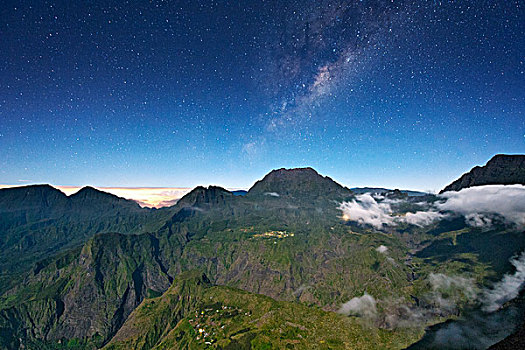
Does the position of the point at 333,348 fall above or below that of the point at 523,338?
below

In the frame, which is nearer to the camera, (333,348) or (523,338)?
(523,338)

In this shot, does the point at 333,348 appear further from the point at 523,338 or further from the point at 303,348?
the point at 523,338

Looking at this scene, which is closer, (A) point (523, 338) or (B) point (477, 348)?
(A) point (523, 338)

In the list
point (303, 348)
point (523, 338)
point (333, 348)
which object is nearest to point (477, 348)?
point (333, 348)

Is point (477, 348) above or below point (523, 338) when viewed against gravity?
below

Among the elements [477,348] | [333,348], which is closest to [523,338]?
[333,348]

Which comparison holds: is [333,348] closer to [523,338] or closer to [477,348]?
[477,348]

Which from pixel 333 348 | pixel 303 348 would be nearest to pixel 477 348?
pixel 333 348

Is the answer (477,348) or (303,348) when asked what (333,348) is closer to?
(303,348)
